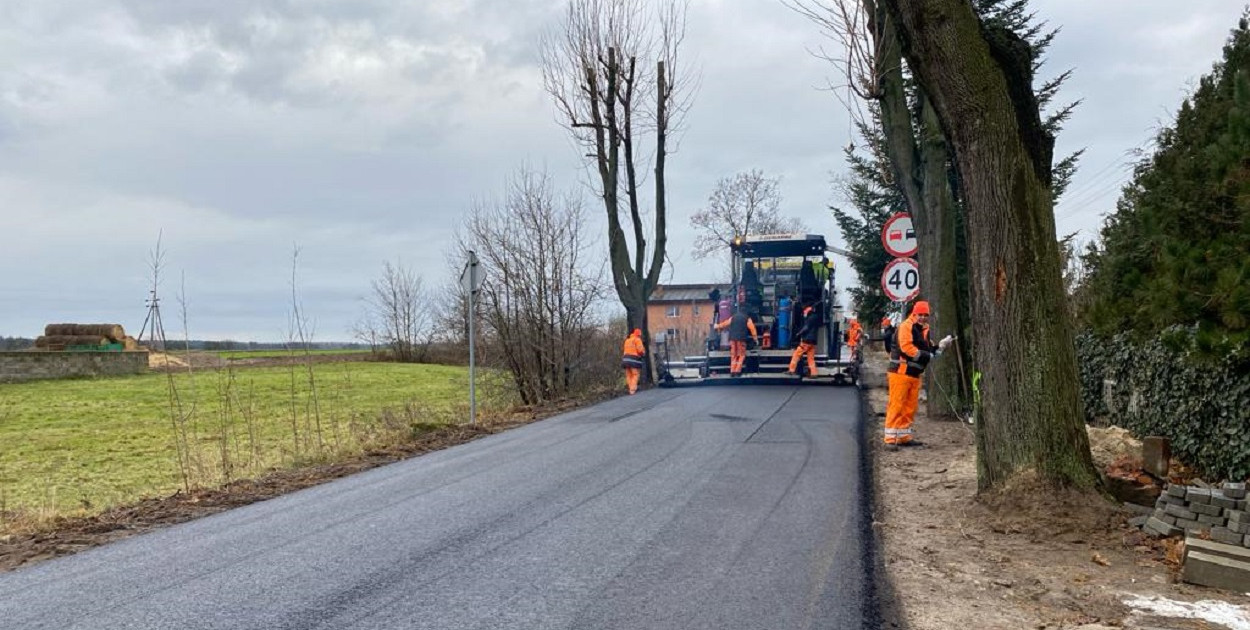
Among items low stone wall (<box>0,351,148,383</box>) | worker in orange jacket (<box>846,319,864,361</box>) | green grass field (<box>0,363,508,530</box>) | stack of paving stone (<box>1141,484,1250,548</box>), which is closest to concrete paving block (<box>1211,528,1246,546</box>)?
stack of paving stone (<box>1141,484,1250,548</box>)

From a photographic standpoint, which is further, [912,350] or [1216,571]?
[912,350]

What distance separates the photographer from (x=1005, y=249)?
22.3 ft

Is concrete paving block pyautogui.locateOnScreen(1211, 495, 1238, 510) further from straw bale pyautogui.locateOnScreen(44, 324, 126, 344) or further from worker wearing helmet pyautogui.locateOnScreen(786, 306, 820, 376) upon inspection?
straw bale pyautogui.locateOnScreen(44, 324, 126, 344)

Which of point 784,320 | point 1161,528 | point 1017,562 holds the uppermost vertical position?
point 784,320

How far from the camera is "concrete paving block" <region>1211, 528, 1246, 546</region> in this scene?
18.1 ft

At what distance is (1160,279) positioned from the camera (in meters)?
8.66

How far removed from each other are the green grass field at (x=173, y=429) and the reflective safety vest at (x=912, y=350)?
6.58 meters

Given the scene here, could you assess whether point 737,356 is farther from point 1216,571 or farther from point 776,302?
point 1216,571

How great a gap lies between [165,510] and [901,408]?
24.6ft

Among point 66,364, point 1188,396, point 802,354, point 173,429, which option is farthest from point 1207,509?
point 66,364

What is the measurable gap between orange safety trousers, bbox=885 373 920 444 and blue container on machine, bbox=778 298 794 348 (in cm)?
913

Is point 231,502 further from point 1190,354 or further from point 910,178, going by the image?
point 910,178

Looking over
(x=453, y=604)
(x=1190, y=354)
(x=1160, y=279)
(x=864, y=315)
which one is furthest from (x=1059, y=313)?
(x=864, y=315)

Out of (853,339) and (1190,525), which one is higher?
(853,339)
